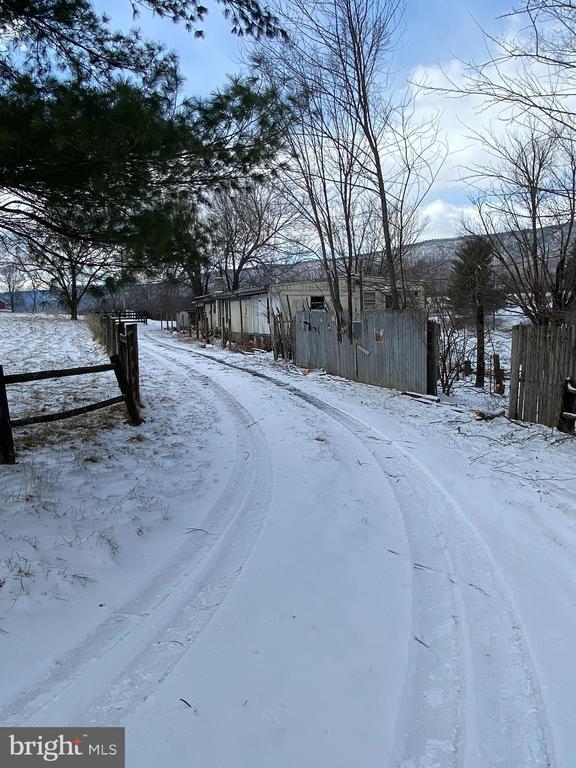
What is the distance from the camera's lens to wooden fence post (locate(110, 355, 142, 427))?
658cm

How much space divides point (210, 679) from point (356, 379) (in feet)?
35.0

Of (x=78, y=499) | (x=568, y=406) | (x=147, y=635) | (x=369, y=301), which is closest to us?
(x=147, y=635)

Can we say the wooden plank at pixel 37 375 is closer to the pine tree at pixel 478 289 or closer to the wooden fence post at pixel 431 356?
the wooden fence post at pixel 431 356

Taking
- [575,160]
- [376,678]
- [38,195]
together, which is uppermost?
[575,160]

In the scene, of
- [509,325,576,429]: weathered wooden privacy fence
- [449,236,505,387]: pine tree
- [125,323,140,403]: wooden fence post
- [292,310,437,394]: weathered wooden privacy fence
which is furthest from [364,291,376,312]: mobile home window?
[125,323,140,403]: wooden fence post

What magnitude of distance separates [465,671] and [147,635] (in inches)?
66.1

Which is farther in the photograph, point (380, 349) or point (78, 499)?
point (380, 349)

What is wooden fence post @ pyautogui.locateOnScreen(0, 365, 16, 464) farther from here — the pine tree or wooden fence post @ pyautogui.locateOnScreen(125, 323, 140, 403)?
the pine tree

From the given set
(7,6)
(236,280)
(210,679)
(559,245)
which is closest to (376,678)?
(210,679)

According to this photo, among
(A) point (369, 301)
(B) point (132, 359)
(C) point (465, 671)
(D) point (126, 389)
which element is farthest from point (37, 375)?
(A) point (369, 301)

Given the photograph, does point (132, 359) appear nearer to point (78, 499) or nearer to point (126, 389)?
point (126, 389)

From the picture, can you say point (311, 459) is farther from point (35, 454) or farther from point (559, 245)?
point (559, 245)

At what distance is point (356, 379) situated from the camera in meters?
12.6

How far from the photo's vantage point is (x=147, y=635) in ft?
8.38
